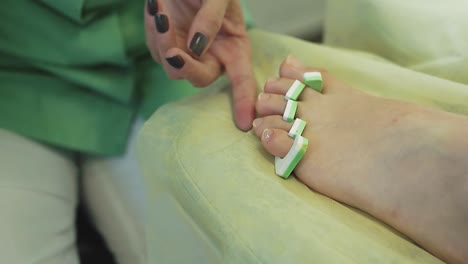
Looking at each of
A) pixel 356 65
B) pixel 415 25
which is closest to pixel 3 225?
pixel 356 65

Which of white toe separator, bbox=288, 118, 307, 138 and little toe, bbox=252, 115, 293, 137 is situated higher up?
white toe separator, bbox=288, 118, 307, 138

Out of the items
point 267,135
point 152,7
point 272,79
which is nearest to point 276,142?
point 267,135

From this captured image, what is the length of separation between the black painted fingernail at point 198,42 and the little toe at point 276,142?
133 mm

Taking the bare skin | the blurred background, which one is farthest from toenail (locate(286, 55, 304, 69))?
the blurred background

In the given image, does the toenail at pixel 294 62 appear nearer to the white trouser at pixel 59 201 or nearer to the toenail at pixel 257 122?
the toenail at pixel 257 122

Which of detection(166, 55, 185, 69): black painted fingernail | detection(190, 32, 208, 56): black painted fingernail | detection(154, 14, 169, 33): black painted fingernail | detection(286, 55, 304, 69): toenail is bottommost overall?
detection(166, 55, 185, 69): black painted fingernail

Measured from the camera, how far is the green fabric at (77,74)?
2.43 feet

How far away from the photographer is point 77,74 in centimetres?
77

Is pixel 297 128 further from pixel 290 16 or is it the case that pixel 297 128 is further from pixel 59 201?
pixel 290 16

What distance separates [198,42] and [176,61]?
37mm

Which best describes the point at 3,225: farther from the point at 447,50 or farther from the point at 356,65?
the point at 447,50

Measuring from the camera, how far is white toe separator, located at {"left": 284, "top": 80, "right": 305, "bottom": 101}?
0.59m

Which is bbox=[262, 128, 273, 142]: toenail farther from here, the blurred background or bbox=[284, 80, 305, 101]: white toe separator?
the blurred background

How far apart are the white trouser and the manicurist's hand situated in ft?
0.73
